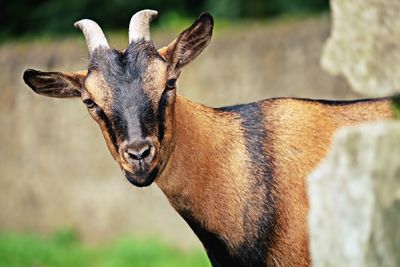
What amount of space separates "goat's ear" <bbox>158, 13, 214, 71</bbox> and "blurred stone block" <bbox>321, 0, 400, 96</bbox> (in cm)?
87

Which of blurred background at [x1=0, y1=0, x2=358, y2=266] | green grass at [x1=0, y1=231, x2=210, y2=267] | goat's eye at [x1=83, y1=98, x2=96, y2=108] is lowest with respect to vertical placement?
green grass at [x1=0, y1=231, x2=210, y2=267]

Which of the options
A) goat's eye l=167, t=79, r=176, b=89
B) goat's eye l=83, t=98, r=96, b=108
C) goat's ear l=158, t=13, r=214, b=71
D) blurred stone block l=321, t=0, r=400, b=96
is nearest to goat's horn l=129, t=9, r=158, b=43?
goat's ear l=158, t=13, r=214, b=71

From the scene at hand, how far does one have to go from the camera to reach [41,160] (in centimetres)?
1466

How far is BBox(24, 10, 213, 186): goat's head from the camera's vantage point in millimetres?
6348

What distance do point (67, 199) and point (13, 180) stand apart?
894 millimetres

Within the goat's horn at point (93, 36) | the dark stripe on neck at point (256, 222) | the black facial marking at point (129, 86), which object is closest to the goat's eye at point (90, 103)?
the black facial marking at point (129, 86)

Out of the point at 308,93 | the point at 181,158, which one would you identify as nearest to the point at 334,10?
the point at 181,158

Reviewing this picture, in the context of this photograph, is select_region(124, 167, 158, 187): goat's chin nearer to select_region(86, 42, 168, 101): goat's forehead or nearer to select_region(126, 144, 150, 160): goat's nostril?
select_region(126, 144, 150, 160): goat's nostril

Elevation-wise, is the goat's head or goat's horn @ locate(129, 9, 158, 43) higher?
goat's horn @ locate(129, 9, 158, 43)

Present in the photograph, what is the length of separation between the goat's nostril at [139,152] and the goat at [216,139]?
0.10m

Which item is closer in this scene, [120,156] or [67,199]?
[120,156]

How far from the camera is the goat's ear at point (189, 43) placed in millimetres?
6957

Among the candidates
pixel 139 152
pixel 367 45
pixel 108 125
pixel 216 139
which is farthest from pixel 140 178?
pixel 367 45

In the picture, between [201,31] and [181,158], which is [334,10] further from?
[181,158]
